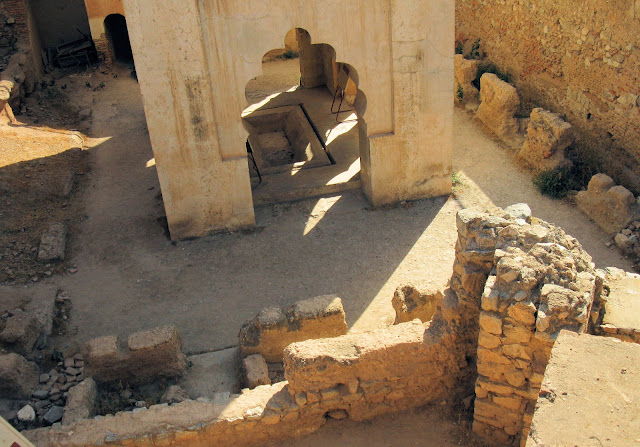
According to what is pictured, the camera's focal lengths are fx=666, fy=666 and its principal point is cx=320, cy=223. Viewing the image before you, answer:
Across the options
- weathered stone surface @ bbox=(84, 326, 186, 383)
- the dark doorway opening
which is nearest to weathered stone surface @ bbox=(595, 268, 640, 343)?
weathered stone surface @ bbox=(84, 326, 186, 383)

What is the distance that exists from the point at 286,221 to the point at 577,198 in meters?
4.05

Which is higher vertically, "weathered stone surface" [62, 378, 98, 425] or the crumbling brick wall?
the crumbling brick wall

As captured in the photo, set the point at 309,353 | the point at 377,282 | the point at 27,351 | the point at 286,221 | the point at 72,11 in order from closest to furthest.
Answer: the point at 309,353
the point at 27,351
the point at 377,282
the point at 286,221
the point at 72,11

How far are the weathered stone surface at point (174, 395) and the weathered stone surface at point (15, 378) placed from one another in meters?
1.40

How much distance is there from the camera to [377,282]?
801 centimetres

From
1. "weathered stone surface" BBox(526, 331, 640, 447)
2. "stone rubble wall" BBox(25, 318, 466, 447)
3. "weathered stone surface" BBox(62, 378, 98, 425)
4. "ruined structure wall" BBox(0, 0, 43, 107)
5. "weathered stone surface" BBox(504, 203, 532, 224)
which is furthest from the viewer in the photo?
"ruined structure wall" BBox(0, 0, 43, 107)

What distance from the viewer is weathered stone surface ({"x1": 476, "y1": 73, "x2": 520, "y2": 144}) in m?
11.3

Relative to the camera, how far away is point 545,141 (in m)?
10.0

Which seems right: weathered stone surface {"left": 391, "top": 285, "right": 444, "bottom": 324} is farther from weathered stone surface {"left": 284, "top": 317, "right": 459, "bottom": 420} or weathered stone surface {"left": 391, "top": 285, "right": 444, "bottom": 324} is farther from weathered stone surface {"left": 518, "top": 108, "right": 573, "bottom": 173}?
weathered stone surface {"left": 518, "top": 108, "right": 573, "bottom": 173}

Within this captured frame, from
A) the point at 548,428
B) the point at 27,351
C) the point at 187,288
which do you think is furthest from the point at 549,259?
the point at 27,351

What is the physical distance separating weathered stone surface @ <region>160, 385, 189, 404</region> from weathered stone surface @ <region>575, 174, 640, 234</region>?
19.1 ft

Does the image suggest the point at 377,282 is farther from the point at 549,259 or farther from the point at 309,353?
the point at 549,259

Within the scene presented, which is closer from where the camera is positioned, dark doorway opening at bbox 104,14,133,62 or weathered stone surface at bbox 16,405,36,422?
weathered stone surface at bbox 16,405,36,422

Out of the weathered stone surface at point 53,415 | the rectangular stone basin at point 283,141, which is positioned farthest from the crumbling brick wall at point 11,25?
the weathered stone surface at point 53,415
